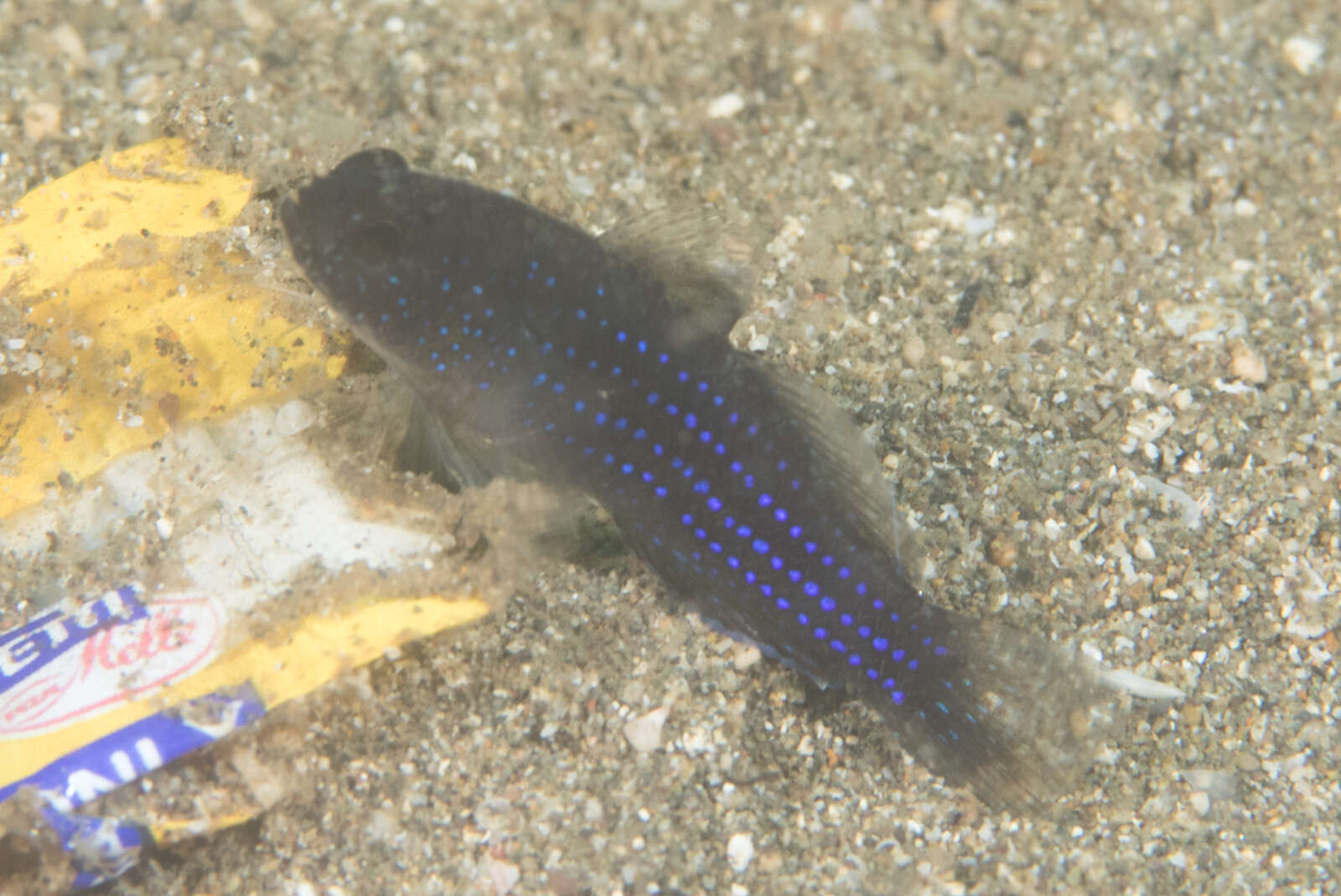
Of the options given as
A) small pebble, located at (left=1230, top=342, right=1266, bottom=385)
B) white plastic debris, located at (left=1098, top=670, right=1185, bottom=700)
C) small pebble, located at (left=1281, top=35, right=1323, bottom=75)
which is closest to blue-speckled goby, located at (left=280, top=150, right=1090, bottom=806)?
white plastic debris, located at (left=1098, top=670, right=1185, bottom=700)

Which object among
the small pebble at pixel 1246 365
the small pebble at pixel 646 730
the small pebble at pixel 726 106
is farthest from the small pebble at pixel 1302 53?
the small pebble at pixel 646 730

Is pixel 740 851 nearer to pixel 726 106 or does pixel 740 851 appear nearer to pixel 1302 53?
pixel 726 106

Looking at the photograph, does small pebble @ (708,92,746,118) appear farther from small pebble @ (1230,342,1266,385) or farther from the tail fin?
the tail fin

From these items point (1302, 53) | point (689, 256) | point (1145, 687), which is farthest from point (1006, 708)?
point (1302, 53)

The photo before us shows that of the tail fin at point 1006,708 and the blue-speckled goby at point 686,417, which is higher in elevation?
the blue-speckled goby at point 686,417

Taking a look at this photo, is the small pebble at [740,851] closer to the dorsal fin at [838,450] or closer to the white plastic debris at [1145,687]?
the dorsal fin at [838,450]

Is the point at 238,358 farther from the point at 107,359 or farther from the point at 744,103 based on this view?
the point at 744,103

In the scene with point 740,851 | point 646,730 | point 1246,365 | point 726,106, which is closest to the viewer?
point 740,851
